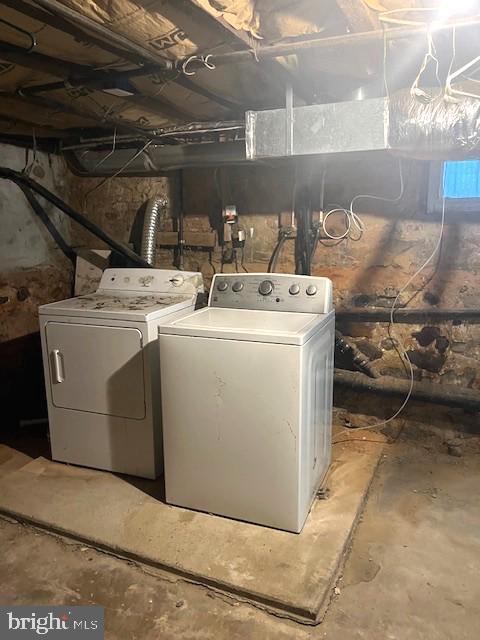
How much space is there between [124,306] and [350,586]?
5.38 feet

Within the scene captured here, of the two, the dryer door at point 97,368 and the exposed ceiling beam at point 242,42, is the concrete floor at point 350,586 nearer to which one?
the dryer door at point 97,368

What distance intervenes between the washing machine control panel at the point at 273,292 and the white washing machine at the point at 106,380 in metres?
0.23

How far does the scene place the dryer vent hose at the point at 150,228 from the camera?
3391 millimetres

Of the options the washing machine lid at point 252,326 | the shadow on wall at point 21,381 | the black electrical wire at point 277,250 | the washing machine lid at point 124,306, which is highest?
the black electrical wire at point 277,250

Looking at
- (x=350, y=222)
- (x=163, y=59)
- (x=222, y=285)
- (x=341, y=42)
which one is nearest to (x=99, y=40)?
(x=163, y=59)

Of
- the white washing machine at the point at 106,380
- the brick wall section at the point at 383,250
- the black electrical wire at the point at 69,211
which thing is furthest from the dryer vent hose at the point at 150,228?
the white washing machine at the point at 106,380

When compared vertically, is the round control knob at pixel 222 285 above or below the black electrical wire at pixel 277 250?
below

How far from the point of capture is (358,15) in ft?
5.17

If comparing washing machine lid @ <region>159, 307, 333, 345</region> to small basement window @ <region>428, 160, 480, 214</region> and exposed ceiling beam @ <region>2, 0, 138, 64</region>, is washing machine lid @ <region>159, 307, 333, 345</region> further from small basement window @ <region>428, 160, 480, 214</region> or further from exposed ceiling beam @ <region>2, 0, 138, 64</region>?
exposed ceiling beam @ <region>2, 0, 138, 64</region>

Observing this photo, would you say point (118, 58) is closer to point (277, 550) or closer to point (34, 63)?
point (34, 63)

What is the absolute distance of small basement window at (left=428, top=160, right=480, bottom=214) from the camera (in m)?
2.71

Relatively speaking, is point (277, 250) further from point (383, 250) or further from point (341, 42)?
point (341, 42)

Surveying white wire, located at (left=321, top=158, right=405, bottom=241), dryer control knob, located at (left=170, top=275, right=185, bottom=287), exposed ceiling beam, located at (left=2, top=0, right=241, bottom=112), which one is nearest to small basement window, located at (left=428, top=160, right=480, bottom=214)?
white wire, located at (left=321, top=158, right=405, bottom=241)

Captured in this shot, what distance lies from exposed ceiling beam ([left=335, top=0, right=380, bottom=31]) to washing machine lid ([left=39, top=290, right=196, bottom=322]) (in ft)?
4.73
